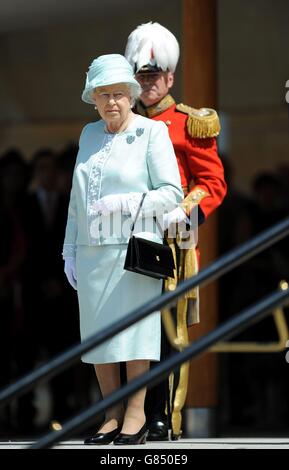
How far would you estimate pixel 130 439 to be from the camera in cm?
558

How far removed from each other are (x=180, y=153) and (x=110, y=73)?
2.00 feet

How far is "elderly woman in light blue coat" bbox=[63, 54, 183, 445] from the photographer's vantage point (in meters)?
5.69

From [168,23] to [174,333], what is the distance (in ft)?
14.5

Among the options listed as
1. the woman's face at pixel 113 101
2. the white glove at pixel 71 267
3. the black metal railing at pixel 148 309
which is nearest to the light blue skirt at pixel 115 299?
the white glove at pixel 71 267

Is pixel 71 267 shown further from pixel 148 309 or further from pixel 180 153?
pixel 148 309

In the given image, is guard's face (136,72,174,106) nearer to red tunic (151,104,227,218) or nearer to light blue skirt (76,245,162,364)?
red tunic (151,104,227,218)

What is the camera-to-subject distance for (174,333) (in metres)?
6.07

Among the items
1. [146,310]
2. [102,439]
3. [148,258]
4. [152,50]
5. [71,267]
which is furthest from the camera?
[152,50]

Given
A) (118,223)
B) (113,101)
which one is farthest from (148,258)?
(113,101)

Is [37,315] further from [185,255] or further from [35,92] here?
[185,255]

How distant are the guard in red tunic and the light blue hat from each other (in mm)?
315

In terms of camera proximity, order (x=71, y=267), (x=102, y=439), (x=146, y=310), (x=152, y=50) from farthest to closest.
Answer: (x=152, y=50)
(x=71, y=267)
(x=102, y=439)
(x=146, y=310)

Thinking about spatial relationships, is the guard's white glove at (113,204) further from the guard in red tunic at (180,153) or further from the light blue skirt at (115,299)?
the guard in red tunic at (180,153)

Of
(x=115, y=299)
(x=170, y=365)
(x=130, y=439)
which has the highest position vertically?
(x=115, y=299)
